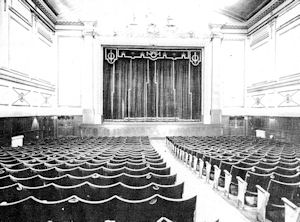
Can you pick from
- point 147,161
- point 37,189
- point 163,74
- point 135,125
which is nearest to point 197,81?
point 163,74

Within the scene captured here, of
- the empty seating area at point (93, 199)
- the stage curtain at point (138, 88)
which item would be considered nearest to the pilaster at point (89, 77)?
the stage curtain at point (138, 88)

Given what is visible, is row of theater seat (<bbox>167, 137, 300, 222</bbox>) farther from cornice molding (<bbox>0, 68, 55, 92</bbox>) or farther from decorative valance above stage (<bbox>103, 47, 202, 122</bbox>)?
decorative valance above stage (<bbox>103, 47, 202, 122</bbox>)

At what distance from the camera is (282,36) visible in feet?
31.4

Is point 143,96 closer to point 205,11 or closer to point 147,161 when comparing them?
point 205,11

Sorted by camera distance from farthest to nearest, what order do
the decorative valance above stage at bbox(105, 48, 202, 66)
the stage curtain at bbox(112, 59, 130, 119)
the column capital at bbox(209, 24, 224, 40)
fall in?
the stage curtain at bbox(112, 59, 130, 119) < the decorative valance above stage at bbox(105, 48, 202, 66) < the column capital at bbox(209, 24, 224, 40)

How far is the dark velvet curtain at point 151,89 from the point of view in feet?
44.7

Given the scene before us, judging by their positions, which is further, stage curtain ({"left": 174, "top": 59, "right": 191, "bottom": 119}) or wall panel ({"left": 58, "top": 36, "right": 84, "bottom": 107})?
stage curtain ({"left": 174, "top": 59, "right": 191, "bottom": 119})

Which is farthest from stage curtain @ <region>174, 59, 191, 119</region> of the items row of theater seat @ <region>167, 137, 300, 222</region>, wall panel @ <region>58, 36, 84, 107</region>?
row of theater seat @ <region>167, 137, 300, 222</region>

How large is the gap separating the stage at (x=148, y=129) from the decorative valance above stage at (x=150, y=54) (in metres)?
3.30

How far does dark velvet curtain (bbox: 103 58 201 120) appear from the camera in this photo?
13633 mm

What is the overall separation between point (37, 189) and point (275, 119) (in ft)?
29.6

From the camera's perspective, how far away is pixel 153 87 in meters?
14.1

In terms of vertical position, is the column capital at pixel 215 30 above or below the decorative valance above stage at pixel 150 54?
above

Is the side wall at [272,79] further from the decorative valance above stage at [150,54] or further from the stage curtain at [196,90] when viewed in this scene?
the decorative valance above stage at [150,54]
